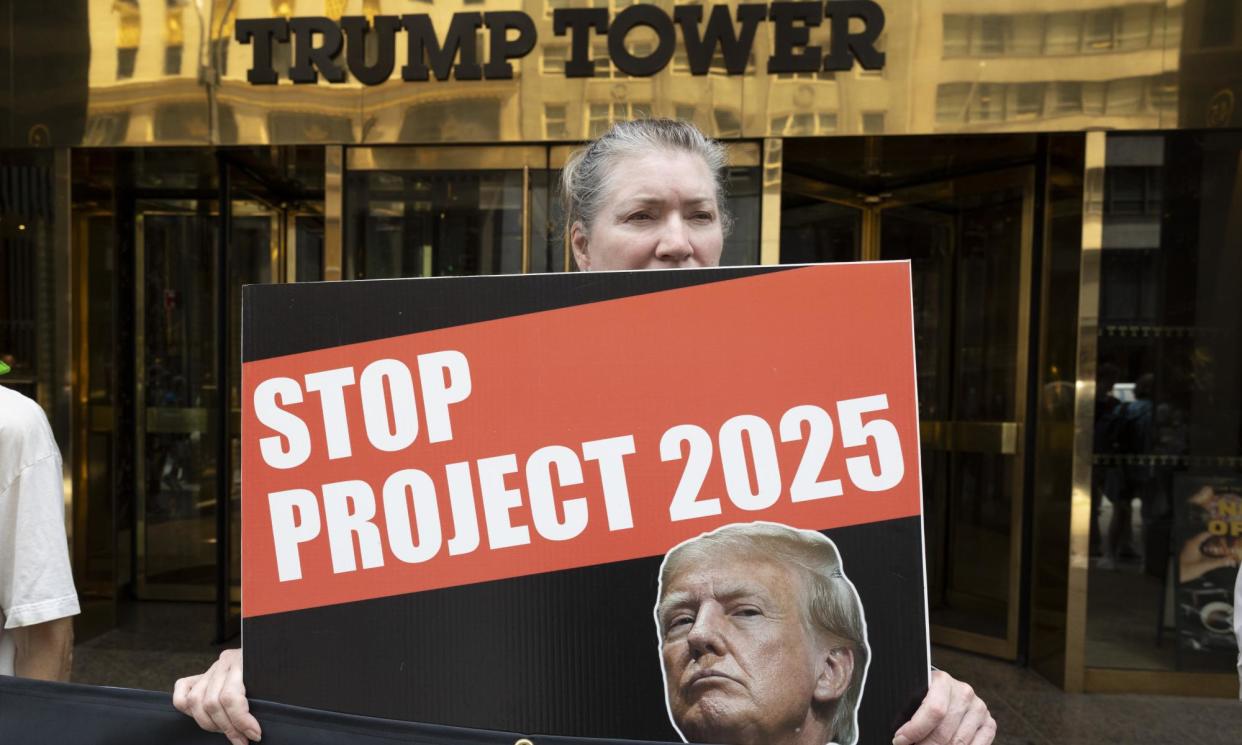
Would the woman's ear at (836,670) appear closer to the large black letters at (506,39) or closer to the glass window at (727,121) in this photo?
the glass window at (727,121)

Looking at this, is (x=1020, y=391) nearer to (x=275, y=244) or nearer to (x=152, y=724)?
(x=275, y=244)

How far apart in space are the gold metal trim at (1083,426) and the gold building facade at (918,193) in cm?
1

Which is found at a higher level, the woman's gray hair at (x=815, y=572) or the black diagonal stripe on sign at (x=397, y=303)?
the black diagonal stripe on sign at (x=397, y=303)

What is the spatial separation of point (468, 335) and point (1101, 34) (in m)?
4.78

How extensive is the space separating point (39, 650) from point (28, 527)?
0.99 ft

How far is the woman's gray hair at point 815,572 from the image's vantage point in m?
1.07

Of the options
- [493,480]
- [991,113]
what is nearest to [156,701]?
[493,480]

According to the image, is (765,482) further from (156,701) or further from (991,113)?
(991,113)

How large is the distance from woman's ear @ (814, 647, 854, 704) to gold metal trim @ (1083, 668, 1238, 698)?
4.61 meters

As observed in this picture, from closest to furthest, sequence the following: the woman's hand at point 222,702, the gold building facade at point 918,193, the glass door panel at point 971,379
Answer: the woman's hand at point 222,702 → the gold building facade at point 918,193 → the glass door panel at point 971,379

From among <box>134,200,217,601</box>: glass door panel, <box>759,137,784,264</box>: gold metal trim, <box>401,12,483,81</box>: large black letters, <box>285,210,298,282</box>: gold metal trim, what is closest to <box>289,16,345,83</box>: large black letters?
<box>401,12,483,81</box>: large black letters

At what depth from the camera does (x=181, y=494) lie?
6320mm

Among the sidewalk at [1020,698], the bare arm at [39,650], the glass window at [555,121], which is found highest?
the glass window at [555,121]

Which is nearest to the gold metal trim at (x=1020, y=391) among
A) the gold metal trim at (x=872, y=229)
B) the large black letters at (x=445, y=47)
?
the gold metal trim at (x=872, y=229)
